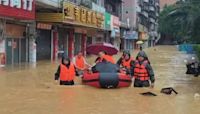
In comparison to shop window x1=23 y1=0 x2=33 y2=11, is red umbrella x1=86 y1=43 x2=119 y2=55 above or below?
below

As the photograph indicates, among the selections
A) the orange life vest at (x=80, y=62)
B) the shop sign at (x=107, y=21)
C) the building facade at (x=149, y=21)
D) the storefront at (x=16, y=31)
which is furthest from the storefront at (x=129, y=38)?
the orange life vest at (x=80, y=62)

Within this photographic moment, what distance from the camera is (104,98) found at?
15.5 metres

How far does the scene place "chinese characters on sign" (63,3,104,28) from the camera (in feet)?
131

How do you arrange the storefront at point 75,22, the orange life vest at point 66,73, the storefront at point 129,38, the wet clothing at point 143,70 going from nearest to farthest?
the wet clothing at point 143,70
the orange life vest at point 66,73
the storefront at point 75,22
the storefront at point 129,38

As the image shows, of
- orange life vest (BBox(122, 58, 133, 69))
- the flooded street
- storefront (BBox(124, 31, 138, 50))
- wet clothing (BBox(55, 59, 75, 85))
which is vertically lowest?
the flooded street

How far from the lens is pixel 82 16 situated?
146 ft

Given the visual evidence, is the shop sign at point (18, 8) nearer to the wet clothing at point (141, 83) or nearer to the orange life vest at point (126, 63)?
the orange life vest at point (126, 63)

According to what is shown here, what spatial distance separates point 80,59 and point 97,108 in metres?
8.11

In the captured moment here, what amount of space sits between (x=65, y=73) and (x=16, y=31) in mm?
18487

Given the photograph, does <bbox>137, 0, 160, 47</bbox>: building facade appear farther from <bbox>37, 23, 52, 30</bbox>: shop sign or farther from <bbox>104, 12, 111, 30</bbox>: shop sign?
<bbox>37, 23, 52, 30</bbox>: shop sign

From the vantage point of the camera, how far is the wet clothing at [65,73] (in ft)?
55.4

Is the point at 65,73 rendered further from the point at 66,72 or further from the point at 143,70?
the point at 143,70

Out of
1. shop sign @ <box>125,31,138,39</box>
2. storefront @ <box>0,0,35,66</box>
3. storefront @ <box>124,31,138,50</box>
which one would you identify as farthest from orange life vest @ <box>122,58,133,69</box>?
shop sign @ <box>125,31,138,39</box>

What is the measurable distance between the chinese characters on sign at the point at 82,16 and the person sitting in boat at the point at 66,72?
72.2 ft
